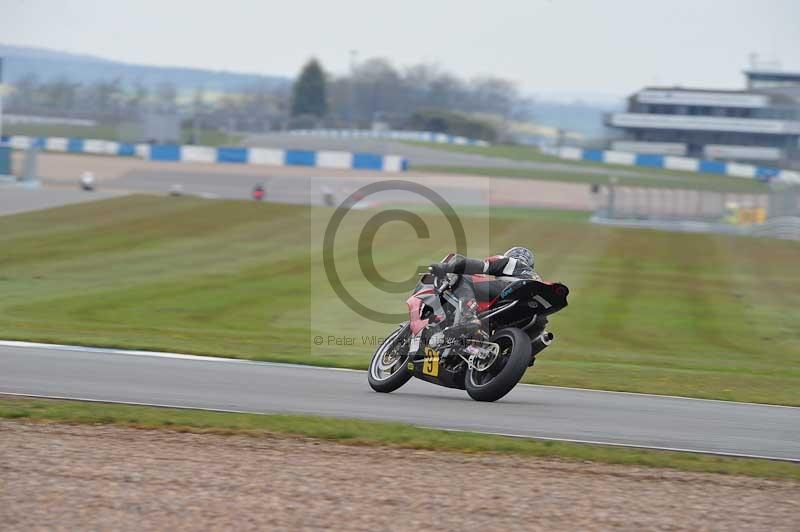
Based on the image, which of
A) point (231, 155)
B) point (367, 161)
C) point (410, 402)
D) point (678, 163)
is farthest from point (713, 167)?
point (410, 402)

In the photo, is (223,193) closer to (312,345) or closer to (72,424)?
(312,345)

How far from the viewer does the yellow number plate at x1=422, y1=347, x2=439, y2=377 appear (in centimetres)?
1009

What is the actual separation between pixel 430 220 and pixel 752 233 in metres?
13.1

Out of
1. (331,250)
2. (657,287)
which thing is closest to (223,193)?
(331,250)

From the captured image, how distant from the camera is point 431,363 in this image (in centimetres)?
1012

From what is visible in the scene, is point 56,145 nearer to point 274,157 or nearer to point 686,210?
point 274,157

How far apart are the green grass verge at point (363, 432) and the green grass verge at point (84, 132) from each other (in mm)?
66572

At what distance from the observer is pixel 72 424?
827cm

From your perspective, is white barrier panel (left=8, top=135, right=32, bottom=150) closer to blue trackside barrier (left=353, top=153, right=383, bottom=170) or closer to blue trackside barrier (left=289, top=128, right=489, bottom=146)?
blue trackside barrier (left=289, top=128, right=489, bottom=146)

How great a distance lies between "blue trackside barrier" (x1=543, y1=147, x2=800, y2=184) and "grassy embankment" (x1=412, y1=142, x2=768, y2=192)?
→ 278 cm

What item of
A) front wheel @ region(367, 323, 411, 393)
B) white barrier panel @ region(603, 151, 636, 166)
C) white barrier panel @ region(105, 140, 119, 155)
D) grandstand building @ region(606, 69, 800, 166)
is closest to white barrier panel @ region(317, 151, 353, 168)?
white barrier panel @ region(105, 140, 119, 155)

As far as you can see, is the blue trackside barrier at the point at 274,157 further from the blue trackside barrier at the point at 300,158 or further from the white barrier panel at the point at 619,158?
the white barrier panel at the point at 619,158

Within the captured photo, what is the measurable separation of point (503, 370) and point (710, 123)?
10077 cm

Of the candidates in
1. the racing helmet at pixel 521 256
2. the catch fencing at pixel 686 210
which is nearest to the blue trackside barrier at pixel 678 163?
A: the catch fencing at pixel 686 210
